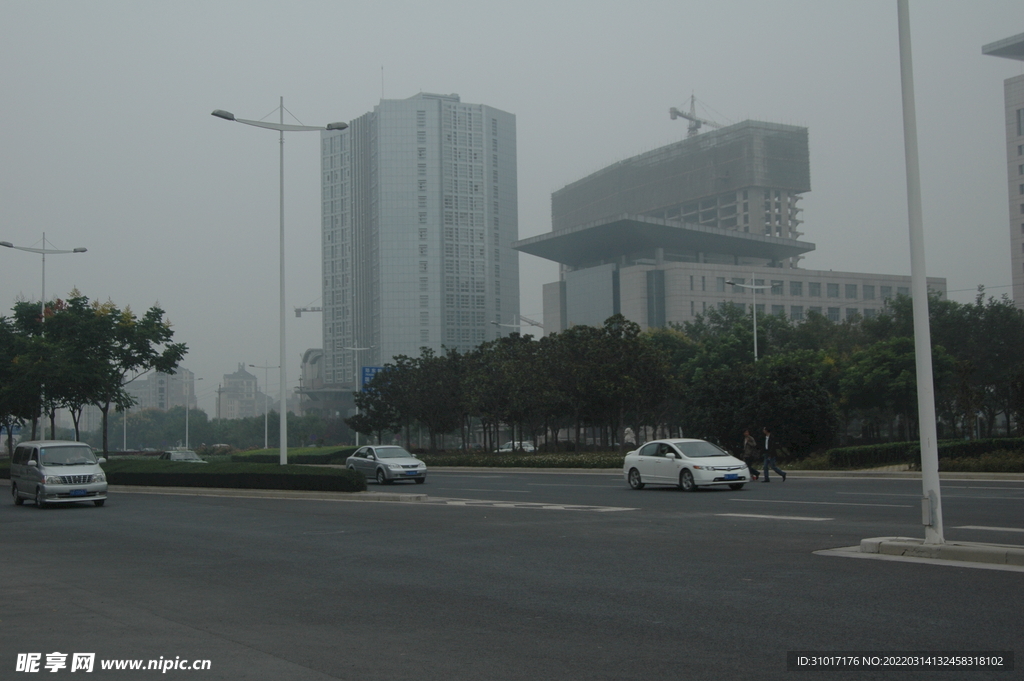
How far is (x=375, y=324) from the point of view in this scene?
181625 mm

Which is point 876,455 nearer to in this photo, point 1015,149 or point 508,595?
point 508,595

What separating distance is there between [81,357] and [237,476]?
14571 mm

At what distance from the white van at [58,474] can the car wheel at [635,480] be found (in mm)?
14594

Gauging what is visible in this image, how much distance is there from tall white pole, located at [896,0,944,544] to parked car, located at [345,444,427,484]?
2469 centimetres

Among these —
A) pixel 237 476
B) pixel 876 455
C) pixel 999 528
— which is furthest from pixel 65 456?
pixel 876 455

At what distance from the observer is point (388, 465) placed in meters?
35.2

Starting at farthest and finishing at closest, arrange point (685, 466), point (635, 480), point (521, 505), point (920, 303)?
point (635, 480)
point (685, 466)
point (521, 505)
point (920, 303)

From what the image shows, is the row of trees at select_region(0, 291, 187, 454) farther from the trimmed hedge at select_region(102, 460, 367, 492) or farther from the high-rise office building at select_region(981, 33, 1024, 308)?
the high-rise office building at select_region(981, 33, 1024, 308)

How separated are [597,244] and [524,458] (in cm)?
10543

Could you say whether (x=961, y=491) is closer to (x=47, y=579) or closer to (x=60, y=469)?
(x=47, y=579)

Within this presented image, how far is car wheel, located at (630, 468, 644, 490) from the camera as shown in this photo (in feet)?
89.8

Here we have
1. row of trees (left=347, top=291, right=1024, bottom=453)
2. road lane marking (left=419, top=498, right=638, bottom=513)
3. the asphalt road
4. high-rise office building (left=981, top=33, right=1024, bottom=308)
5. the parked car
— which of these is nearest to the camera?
the asphalt road

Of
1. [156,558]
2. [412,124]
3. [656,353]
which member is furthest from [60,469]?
[412,124]

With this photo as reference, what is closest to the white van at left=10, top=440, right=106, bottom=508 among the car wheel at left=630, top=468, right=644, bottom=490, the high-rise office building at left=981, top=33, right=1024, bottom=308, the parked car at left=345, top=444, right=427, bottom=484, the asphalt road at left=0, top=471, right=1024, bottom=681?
the asphalt road at left=0, top=471, right=1024, bottom=681
